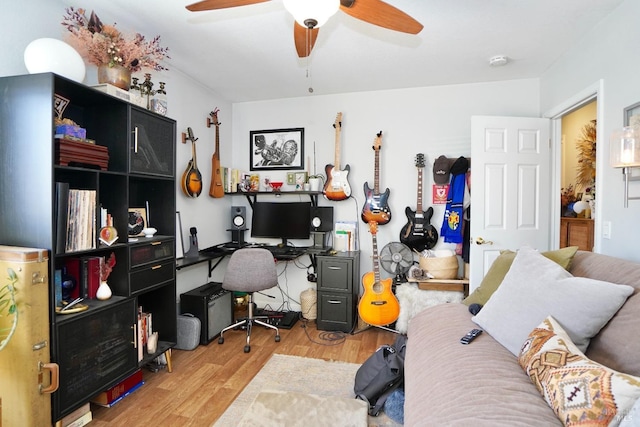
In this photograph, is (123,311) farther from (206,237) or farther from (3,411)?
(206,237)

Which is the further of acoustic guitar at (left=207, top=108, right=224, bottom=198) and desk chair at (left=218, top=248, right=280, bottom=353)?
acoustic guitar at (left=207, top=108, right=224, bottom=198)

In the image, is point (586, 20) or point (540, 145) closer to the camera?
point (586, 20)

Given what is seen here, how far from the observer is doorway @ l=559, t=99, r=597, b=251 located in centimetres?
345

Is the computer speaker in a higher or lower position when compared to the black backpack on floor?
higher

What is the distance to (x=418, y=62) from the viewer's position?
9.14 feet

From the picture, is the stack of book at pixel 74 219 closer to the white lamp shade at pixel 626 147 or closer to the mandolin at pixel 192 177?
the mandolin at pixel 192 177

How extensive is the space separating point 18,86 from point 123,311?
1293 millimetres

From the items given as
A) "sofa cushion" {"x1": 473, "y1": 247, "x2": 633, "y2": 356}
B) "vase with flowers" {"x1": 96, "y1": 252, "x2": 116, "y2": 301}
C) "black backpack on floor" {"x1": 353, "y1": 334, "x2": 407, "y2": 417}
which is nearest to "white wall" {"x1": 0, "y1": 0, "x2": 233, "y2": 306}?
"vase with flowers" {"x1": 96, "y1": 252, "x2": 116, "y2": 301}

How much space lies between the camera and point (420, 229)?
3.29m

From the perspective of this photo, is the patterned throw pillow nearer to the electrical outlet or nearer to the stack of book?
the stack of book

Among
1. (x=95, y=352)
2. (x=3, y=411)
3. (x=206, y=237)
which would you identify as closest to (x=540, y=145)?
(x=206, y=237)

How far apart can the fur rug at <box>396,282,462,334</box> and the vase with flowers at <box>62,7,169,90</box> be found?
2710 mm

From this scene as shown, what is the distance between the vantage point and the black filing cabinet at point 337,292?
10.3 feet

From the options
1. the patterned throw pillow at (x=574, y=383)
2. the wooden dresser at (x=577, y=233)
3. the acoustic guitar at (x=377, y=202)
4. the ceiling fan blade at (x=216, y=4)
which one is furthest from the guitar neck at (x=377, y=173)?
the patterned throw pillow at (x=574, y=383)
